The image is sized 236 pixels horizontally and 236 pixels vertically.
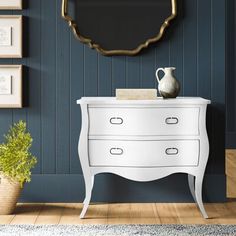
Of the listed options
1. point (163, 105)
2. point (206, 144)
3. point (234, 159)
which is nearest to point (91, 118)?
point (163, 105)

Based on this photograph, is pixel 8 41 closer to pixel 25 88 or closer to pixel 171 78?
pixel 25 88

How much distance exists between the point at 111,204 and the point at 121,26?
1239 millimetres

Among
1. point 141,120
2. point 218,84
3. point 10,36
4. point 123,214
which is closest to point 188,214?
point 123,214

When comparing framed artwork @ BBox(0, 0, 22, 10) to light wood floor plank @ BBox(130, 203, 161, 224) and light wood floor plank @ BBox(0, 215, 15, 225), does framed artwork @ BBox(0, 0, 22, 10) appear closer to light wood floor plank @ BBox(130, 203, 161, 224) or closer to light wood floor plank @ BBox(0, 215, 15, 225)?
light wood floor plank @ BBox(0, 215, 15, 225)

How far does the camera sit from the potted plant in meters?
4.07

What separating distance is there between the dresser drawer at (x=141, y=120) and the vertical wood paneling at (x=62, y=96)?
0.54m

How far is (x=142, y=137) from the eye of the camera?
3.97 m

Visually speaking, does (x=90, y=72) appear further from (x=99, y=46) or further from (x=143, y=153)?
(x=143, y=153)

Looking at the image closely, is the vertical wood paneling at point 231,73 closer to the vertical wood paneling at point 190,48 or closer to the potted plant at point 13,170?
the vertical wood paneling at point 190,48

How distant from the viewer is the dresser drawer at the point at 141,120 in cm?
397

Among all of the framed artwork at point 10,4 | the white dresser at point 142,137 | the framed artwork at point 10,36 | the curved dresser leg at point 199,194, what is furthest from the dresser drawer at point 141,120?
the framed artwork at point 10,4

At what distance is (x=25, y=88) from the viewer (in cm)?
448

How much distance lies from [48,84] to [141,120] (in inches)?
33.7

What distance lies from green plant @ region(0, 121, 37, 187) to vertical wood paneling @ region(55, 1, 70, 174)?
0.95ft
